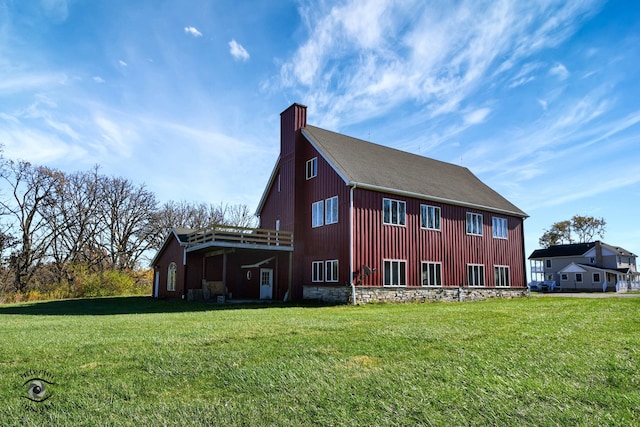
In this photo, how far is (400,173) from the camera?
75.9 ft

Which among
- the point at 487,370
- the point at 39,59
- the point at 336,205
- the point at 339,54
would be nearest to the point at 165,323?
the point at 39,59

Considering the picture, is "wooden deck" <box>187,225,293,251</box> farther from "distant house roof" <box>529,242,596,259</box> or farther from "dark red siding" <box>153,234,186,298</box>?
"distant house roof" <box>529,242,596,259</box>

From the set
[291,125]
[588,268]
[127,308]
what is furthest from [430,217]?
[588,268]

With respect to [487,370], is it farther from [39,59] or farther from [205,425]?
[39,59]

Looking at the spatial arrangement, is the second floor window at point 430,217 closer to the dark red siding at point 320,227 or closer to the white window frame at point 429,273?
the white window frame at point 429,273

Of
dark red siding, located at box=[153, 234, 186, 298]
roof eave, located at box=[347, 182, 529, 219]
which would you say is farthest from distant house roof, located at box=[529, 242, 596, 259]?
dark red siding, located at box=[153, 234, 186, 298]

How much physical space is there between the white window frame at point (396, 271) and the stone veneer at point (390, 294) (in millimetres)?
243

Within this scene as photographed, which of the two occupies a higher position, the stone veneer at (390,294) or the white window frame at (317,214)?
the white window frame at (317,214)

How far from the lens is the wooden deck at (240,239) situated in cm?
1986

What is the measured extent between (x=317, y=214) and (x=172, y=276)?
10233 millimetres

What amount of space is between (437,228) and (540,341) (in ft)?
49.6

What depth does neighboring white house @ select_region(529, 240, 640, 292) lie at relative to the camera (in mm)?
49697
